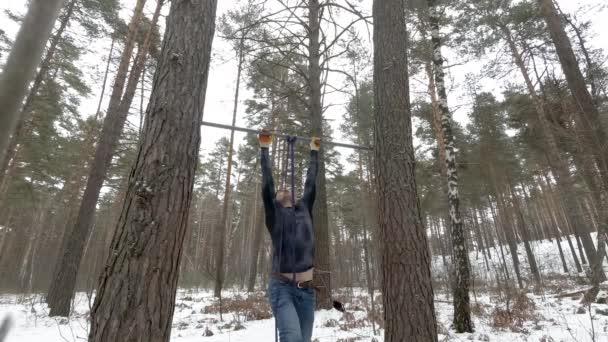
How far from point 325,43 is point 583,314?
822 centimetres

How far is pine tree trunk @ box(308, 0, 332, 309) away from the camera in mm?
7711

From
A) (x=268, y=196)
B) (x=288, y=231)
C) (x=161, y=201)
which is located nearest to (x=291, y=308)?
(x=288, y=231)

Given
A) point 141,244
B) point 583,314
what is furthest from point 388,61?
point 583,314

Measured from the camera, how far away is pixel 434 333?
3361 mm

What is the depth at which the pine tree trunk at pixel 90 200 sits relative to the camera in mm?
8180

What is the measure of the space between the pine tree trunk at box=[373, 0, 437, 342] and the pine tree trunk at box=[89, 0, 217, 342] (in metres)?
2.14

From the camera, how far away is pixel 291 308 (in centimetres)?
322

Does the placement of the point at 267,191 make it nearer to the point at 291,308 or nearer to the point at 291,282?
the point at 291,282

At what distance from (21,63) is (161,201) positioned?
2461 millimetres

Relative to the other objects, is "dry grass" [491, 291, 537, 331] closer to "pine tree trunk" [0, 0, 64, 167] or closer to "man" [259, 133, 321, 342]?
"man" [259, 133, 321, 342]

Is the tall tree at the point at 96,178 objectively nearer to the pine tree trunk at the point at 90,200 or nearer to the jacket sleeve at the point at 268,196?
the pine tree trunk at the point at 90,200

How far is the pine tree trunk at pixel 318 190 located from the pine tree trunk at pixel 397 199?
12.8 feet

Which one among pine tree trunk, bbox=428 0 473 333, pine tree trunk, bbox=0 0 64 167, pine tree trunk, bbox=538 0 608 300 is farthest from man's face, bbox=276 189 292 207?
pine tree trunk, bbox=538 0 608 300

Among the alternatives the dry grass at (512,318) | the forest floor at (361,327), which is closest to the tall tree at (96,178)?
the forest floor at (361,327)
